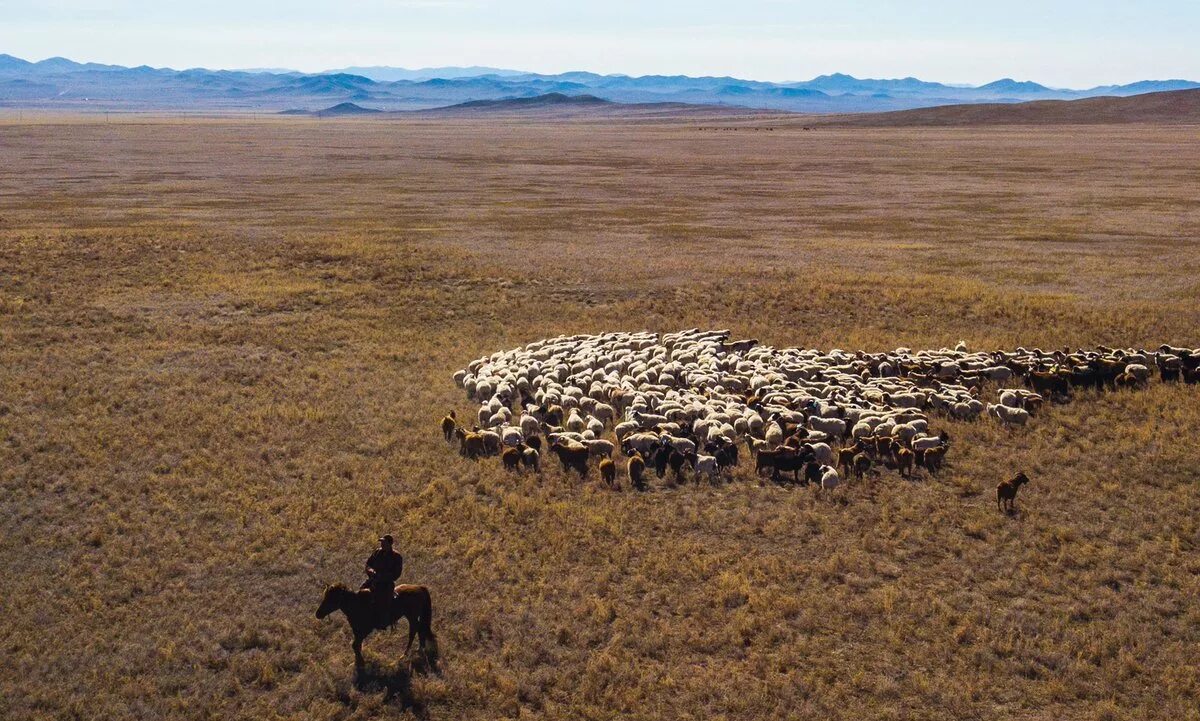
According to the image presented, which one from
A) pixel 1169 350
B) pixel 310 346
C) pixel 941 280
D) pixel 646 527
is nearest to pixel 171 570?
pixel 646 527

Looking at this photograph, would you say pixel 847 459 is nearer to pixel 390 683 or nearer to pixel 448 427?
pixel 448 427

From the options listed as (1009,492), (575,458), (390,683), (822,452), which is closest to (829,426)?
(822,452)

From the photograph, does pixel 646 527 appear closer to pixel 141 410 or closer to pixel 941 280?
pixel 141 410

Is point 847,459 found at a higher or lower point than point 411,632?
higher

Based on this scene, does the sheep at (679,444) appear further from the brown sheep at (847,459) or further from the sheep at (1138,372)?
the sheep at (1138,372)

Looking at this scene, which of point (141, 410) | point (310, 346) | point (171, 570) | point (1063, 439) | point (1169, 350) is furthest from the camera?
point (310, 346)

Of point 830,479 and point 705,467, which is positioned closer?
point 830,479

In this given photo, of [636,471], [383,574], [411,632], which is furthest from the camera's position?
[636,471]
